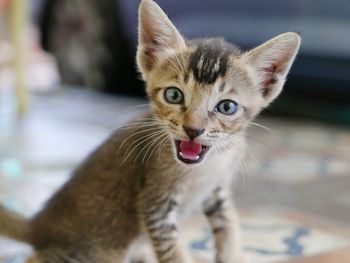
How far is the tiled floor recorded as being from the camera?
6.44 ft

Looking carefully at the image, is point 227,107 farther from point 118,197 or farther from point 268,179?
point 268,179

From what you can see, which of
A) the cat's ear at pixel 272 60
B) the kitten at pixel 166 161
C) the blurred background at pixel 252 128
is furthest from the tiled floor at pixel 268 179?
the cat's ear at pixel 272 60

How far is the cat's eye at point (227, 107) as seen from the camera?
5.08 feet

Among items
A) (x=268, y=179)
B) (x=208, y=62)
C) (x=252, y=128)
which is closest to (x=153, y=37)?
(x=208, y=62)

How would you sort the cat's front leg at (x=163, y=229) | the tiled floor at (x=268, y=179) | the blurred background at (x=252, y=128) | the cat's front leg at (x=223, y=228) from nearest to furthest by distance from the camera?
the cat's front leg at (x=163, y=229) < the cat's front leg at (x=223, y=228) < the tiled floor at (x=268, y=179) < the blurred background at (x=252, y=128)

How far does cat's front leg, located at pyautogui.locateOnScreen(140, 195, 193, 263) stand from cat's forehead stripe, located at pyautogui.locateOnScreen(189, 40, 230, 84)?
12.1 inches

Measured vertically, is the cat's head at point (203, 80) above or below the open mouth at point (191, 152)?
above

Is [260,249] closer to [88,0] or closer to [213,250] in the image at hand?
[213,250]

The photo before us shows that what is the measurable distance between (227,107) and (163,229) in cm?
33

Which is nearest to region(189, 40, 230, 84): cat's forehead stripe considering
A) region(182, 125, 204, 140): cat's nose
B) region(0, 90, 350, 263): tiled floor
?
region(182, 125, 204, 140): cat's nose

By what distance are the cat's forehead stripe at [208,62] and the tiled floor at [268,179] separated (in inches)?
20.6

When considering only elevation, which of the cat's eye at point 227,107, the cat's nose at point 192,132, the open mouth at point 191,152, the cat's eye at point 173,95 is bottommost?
the open mouth at point 191,152

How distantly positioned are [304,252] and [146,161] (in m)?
0.54

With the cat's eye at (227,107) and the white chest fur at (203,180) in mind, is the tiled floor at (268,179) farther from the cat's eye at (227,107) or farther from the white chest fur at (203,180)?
the cat's eye at (227,107)
